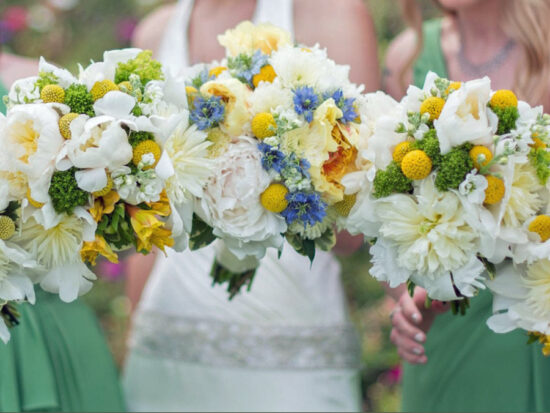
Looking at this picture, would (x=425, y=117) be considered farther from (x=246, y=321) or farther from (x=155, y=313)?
(x=155, y=313)

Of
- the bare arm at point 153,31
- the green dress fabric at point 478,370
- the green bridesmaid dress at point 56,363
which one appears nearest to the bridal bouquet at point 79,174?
the green bridesmaid dress at point 56,363

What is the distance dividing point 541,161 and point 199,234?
2.26 feet

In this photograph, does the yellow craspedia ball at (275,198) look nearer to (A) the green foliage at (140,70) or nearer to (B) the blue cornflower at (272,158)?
(B) the blue cornflower at (272,158)

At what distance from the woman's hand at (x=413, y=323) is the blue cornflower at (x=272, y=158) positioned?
0.62 metres

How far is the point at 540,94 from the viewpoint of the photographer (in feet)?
6.92

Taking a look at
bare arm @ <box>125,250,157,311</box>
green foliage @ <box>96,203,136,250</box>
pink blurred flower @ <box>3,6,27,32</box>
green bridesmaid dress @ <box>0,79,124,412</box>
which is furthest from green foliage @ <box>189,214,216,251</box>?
pink blurred flower @ <box>3,6,27,32</box>

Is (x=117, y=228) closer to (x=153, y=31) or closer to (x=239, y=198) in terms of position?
(x=239, y=198)

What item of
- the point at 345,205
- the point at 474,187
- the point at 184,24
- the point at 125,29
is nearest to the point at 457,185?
the point at 474,187

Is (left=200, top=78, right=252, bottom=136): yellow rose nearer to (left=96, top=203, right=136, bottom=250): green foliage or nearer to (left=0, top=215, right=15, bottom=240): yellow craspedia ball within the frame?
(left=96, top=203, right=136, bottom=250): green foliage

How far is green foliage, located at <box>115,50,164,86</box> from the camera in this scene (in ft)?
4.68

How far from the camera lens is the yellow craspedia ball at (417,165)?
134 centimetres

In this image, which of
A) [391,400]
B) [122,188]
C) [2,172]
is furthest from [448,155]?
[391,400]

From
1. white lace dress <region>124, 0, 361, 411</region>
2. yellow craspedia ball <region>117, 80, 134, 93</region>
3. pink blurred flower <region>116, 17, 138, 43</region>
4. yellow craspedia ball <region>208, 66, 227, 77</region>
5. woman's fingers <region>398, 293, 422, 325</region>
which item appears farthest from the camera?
pink blurred flower <region>116, 17, 138, 43</region>

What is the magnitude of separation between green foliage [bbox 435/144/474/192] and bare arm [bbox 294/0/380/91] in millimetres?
941
